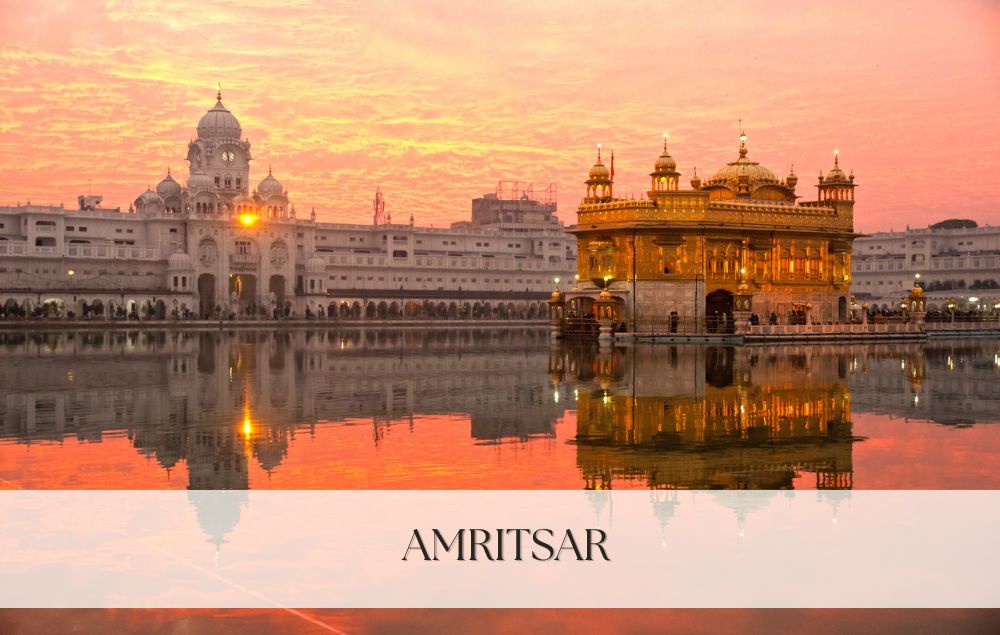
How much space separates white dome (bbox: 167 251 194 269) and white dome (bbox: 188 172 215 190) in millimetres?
8467

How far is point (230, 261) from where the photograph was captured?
323ft

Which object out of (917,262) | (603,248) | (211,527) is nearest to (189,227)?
Answer: (603,248)

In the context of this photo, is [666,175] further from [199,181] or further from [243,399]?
[199,181]

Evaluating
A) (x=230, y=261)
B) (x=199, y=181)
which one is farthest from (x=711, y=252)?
(x=199, y=181)

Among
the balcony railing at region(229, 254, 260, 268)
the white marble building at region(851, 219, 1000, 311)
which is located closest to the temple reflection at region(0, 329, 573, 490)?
the balcony railing at region(229, 254, 260, 268)

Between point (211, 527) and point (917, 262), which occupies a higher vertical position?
point (917, 262)

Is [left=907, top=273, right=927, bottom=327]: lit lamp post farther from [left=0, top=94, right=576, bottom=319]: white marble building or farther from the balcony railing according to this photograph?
the balcony railing

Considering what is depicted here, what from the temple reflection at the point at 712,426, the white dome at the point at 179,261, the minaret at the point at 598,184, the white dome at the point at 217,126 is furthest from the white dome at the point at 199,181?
the temple reflection at the point at 712,426

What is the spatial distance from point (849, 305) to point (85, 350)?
37669mm

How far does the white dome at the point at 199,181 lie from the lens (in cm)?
9938

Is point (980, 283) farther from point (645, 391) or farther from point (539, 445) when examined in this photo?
point (539, 445)

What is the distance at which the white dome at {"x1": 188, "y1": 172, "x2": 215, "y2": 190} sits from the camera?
99375mm

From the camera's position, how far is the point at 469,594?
764 centimetres

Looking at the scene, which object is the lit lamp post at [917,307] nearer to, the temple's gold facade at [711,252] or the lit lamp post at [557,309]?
the temple's gold facade at [711,252]
